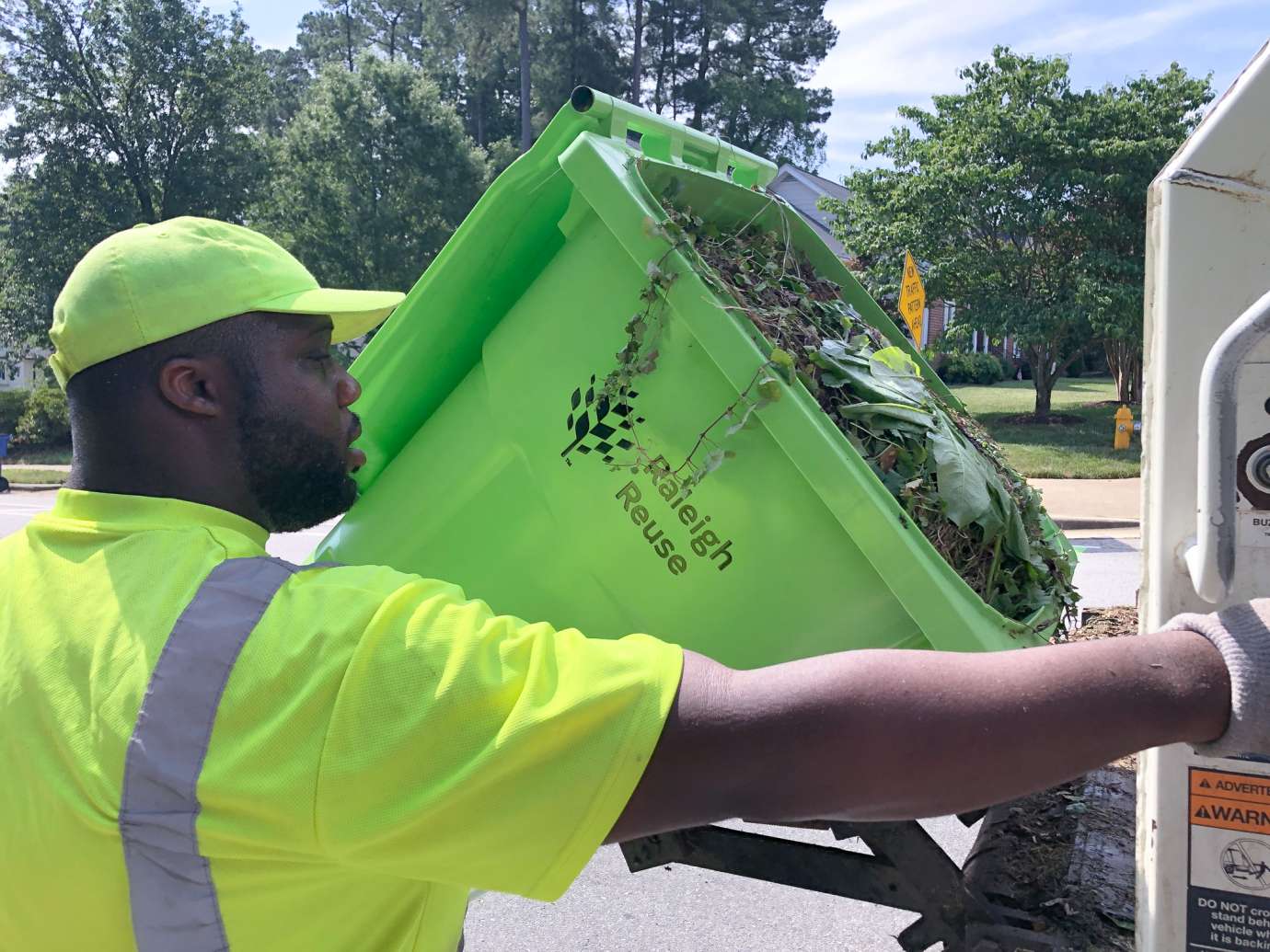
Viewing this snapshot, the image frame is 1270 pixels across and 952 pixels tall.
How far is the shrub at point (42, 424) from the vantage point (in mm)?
23703

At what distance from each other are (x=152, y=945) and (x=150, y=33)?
30447 mm

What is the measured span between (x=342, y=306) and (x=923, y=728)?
94cm

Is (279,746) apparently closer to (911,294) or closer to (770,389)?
(770,389)

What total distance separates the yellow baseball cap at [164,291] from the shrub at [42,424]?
83.6 feet

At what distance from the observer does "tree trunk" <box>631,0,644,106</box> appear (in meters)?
39.7

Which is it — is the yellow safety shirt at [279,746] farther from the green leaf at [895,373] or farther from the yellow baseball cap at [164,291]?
the green leaf at [895,373]

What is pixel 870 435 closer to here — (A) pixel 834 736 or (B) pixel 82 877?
(A) pixel 834 736

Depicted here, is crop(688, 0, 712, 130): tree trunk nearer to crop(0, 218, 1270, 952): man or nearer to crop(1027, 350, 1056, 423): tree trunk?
crop(1027, 350, 1056, 423): tree trunk

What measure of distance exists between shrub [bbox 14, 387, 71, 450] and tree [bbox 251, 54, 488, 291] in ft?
22.0

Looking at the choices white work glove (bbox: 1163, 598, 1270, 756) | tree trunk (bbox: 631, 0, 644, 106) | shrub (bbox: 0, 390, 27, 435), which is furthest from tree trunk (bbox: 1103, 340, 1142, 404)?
shrub (bbox: 0, 390, 27, 435)

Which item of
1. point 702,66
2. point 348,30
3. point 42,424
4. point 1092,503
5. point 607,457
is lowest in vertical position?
point 1092,503

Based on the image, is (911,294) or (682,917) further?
(911,294)

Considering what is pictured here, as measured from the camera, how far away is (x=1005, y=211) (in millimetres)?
18891

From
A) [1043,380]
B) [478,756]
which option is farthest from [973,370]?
[478,756]
